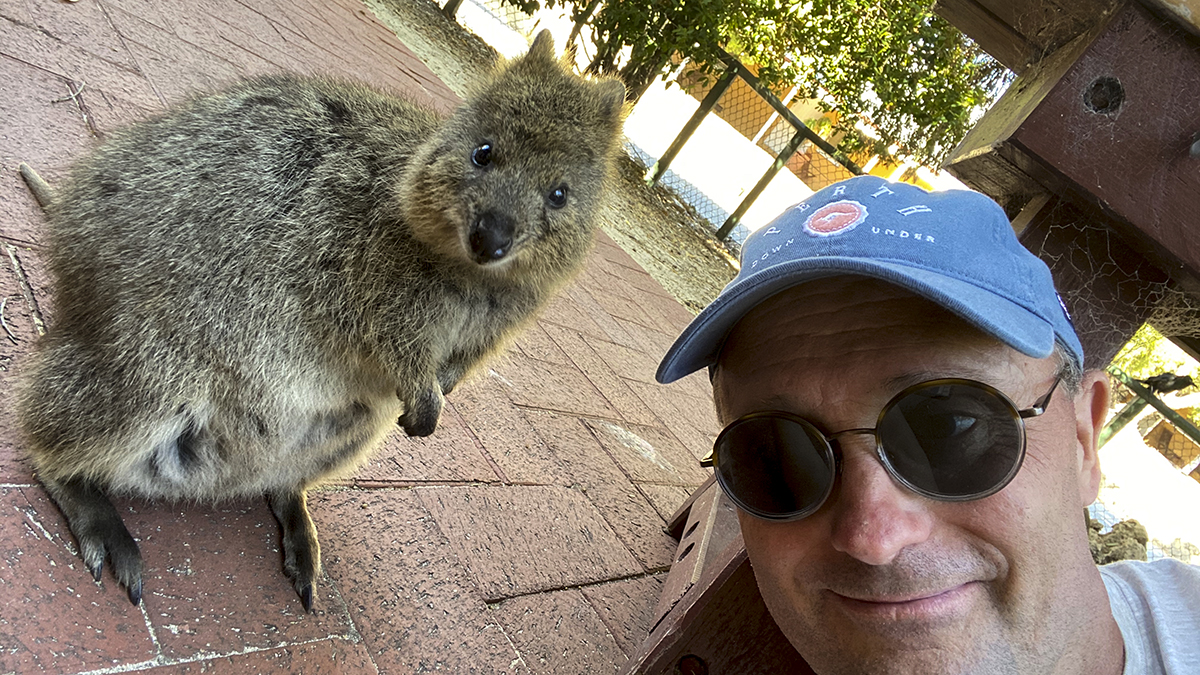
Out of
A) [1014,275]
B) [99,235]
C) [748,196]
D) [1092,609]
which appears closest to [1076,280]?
[1014,275]

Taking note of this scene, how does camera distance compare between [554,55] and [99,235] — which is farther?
[554,55]

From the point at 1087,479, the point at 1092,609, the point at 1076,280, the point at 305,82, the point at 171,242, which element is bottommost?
the point at 171,242

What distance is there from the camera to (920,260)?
1306 mm

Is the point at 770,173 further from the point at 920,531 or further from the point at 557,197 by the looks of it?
the point at 920,531

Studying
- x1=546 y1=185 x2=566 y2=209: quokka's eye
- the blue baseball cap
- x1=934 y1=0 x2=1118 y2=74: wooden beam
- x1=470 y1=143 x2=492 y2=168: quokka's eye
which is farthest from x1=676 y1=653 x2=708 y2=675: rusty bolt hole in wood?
x1=934 y1=0 x2=1118 y2=74: wooden beam

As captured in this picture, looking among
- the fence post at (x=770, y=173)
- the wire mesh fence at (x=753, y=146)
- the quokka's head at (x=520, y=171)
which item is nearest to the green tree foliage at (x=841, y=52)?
the wire mesh fence at (x=753, y=146)

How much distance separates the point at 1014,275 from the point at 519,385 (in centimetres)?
263

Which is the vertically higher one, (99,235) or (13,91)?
(99,235)

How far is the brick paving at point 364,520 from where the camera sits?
172 cm

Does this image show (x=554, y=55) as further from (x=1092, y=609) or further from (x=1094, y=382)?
(x=1092, y=609)

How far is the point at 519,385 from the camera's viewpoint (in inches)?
145

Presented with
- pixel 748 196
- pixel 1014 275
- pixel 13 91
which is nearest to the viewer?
pixel 1014 275

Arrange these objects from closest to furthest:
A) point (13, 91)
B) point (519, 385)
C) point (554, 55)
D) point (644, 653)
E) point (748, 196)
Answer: point (644, 653), point (554, 55), point (13, 91), point (519, 385), point (748, 196)

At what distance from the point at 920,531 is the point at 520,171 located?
1367 mm
